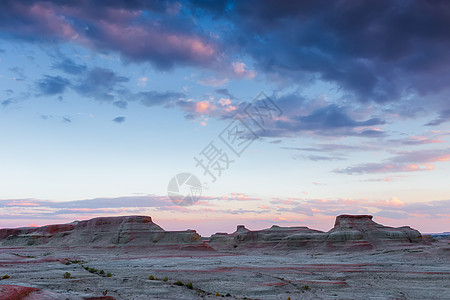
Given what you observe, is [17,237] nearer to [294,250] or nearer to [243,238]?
[243,238]

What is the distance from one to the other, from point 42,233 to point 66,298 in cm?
11978

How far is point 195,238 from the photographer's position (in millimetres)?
96625

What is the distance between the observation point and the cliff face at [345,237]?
10238 centimetres

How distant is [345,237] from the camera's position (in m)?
104

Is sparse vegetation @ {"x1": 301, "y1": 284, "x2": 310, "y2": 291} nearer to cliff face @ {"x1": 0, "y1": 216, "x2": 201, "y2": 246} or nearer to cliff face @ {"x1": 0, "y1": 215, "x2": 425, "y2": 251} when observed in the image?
cliff face @ {"x1": 0, "y1": 215, "x2": 425, "y2": 251}

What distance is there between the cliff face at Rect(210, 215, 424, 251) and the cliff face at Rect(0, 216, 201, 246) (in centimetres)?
3154

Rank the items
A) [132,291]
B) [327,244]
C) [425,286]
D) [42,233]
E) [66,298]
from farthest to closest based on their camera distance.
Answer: [42,233] < [327,244] < [425,286] < [132,291] < [66,298]

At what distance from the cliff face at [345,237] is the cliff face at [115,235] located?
1242 inches

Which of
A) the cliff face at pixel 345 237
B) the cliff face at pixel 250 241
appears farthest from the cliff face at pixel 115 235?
the cliff face at pixel 345 237

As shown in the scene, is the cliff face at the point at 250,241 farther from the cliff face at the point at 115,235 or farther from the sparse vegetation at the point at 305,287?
the sparse vegetation at the point at 305,287

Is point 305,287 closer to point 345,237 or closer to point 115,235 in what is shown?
point 345,237

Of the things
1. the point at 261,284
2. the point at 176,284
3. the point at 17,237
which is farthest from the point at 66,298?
the point at 17,237

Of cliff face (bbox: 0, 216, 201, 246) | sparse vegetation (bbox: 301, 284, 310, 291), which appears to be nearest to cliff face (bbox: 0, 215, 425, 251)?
cliff face (bbox: 0, 216, 201, 246)

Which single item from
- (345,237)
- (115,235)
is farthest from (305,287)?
(115,235)
